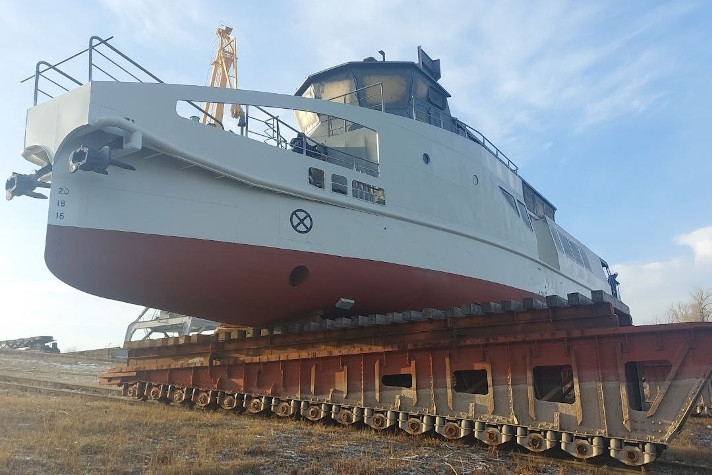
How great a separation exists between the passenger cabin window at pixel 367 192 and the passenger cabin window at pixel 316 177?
627 mm

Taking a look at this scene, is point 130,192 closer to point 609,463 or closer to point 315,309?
point 315,309

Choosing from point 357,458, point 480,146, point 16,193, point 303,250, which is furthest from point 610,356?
point 16,193

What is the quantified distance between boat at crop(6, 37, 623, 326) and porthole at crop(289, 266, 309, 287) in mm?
Answer: 23

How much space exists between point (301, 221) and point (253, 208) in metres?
0.83

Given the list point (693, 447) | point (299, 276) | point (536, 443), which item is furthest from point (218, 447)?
point (693, 447)

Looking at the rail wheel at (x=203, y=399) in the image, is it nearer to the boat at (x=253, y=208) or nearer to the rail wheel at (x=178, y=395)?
the rail wheel at (x=178, y=395)

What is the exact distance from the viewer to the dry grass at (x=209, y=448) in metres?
4.99

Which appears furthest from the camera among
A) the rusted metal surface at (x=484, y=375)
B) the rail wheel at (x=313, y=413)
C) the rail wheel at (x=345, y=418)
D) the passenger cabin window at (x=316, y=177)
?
the passenger cabin window at (x=316, y=177)

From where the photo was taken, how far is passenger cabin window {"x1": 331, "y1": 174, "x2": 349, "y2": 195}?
9301mm

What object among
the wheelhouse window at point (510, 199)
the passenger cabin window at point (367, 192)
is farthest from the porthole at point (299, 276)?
the wheelhouse window at point (510, 199)

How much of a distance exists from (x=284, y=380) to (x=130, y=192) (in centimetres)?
376

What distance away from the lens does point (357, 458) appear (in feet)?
18.5

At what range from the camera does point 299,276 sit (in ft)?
28.6

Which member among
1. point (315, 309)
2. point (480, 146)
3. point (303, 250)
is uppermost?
point (480, 146)
